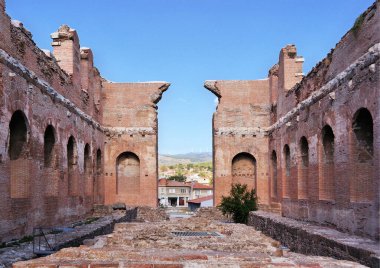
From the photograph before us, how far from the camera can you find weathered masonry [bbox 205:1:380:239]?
1020 cm

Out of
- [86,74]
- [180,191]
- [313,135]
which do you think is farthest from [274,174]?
[180,191]

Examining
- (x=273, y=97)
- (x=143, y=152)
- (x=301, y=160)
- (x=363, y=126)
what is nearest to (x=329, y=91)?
(x=363, y=126)

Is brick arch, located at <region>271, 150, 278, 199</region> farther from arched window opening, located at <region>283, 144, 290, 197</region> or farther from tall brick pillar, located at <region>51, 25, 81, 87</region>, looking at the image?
→ tall brick pillar, located at <region>51, 25, 81, 87</region>

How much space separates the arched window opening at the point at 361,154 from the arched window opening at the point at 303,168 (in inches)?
199

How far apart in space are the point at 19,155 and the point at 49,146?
2905 mm

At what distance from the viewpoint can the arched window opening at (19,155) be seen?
1159cm

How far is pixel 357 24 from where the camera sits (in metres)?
10.9

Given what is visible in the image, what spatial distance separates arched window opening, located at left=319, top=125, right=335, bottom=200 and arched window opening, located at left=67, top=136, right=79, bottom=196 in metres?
8.78

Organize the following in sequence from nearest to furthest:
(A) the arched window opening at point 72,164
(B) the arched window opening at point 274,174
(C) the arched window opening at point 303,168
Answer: (C) the arched window opening at point 303,168 → (A) the arched window opening at point 72,164 → (B) the arched window opening at point 274,174

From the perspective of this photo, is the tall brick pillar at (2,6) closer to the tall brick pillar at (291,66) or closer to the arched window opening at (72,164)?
the arched window opening at (72,164)

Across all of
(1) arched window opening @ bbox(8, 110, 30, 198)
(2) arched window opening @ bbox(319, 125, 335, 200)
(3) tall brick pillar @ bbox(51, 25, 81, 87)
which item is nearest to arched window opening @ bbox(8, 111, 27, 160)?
(1) arched window opening @ bbox(8, 110, 30, 198)

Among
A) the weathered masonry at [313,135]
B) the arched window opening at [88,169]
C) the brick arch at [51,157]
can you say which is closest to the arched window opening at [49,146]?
the brick arch at [51,157]

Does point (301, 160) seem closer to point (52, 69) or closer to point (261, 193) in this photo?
point (261, 193)

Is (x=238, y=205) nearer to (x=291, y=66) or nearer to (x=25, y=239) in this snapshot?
(x=291, y=66)
